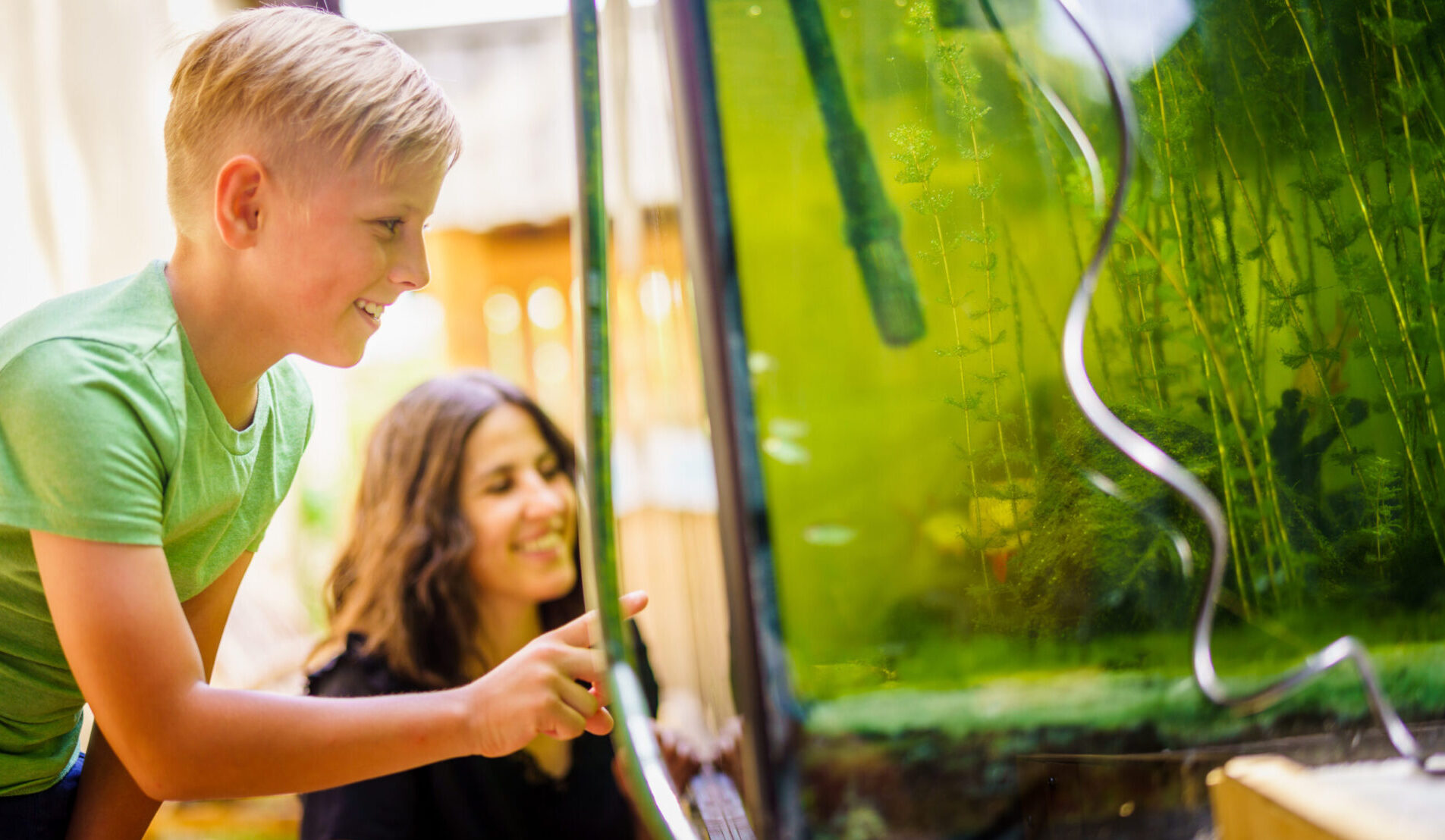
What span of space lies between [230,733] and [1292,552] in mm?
525

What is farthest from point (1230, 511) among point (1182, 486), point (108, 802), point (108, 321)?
point (108, 802)

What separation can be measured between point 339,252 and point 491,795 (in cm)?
78

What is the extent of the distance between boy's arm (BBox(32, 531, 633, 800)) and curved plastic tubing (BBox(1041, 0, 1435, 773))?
245 millimetres

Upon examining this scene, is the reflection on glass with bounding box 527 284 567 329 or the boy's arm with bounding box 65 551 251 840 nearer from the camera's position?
the boy's arm with bounding box 65 551 251 840

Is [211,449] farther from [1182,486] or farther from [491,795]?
[491,795]

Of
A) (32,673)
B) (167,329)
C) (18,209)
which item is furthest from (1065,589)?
(18,209)

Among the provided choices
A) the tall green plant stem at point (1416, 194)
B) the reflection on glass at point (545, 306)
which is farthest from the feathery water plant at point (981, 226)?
the reflection on glass at point (545, 306)

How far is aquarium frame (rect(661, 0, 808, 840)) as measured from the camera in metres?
0.36

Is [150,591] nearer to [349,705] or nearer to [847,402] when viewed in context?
[349,705]

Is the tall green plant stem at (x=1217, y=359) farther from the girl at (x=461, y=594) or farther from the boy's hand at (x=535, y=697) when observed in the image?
the girl at (x=461, y=594)

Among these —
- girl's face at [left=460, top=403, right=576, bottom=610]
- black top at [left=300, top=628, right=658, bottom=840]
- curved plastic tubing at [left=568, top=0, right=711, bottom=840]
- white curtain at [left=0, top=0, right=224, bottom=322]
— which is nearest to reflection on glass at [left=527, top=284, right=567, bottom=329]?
white curtain at [left=0, top=0, right=224, bottom=322]

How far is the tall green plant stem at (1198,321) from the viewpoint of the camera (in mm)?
427

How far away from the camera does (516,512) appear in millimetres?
1248

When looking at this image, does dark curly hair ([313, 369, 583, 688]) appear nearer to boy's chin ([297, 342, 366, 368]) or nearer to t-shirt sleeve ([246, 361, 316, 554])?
t-shirt sleeve ([246, 361, 316, 554])
